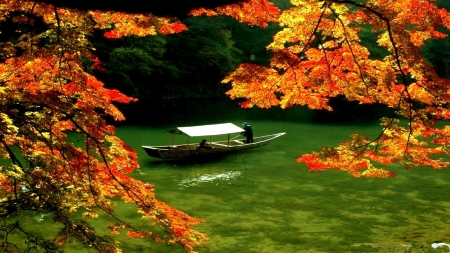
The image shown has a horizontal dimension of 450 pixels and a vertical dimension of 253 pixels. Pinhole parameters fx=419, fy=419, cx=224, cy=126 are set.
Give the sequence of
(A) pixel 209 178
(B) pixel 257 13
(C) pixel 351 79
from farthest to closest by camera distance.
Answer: (A) pixel 209 178 < (C) pixel 351 79 < (B) pixel 257 13

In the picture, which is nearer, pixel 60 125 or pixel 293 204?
pixel 60 125

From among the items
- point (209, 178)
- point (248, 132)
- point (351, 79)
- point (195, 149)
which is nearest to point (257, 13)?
point (351, 79)

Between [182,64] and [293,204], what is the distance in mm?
19041

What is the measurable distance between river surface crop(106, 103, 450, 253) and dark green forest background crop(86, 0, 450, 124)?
8.47 meters

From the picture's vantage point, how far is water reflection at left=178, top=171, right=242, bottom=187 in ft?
37.0

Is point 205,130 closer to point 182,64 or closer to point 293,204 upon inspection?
point 293,204

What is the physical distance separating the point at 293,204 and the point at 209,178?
9.87 feet

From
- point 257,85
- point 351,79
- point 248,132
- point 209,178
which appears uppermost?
point 351,79

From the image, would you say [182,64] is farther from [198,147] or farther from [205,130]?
[198,147]

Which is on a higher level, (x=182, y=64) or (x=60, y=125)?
(x=182, y=64)

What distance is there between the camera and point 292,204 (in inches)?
381

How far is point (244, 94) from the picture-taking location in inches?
189

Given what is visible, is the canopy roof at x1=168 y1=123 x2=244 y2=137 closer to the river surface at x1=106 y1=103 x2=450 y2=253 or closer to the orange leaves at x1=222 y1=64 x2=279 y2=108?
the river surface at x1=106 y1=103 x2=450 y2=253

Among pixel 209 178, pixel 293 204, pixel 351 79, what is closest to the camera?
pixel 351 79
